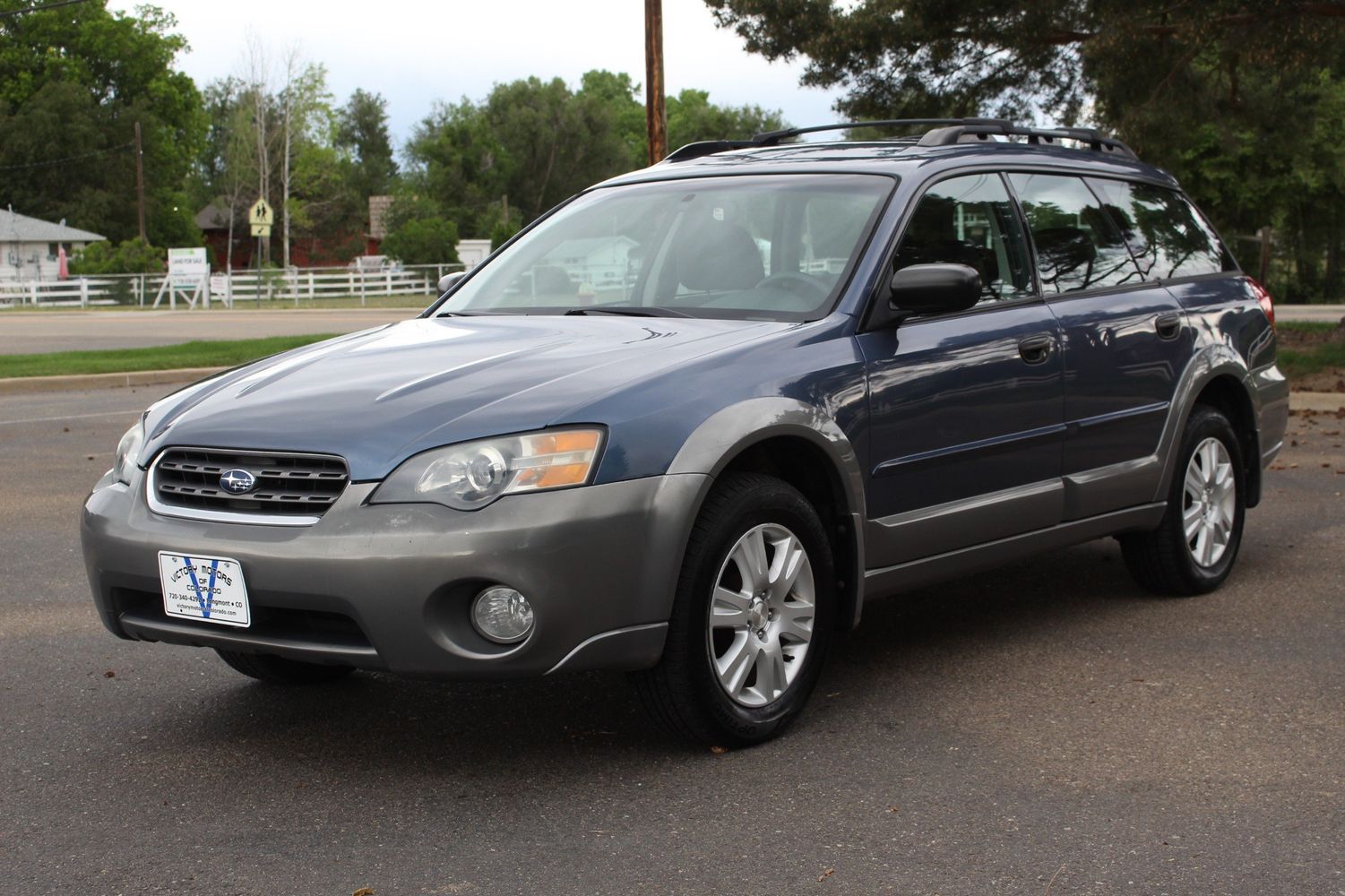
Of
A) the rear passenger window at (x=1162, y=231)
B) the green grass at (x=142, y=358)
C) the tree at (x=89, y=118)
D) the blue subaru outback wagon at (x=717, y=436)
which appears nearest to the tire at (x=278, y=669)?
the blue subaru outback wagon at (x=717, y=436)

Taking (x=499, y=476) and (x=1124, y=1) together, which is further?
(x=1124, y=1)

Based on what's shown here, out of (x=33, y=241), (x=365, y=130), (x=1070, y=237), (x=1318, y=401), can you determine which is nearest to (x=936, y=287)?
(x=1070, y=237)

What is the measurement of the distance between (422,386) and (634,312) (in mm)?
1003

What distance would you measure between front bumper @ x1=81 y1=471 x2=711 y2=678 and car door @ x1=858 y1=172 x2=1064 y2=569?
902mm

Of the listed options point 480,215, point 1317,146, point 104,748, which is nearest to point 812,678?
point 104,748

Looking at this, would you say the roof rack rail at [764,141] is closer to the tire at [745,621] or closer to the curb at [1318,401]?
the tire at [745,621]

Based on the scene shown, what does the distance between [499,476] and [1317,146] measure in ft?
149

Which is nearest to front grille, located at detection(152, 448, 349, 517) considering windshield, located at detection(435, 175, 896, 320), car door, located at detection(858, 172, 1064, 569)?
windshield, located at detection(435, 175, 896, 320)

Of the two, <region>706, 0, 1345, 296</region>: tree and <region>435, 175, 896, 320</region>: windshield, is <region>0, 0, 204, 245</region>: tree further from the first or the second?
<region>435, 175, 896, 320</region>: windshield

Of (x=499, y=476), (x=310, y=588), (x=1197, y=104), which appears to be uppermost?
(x=1197, y=104)

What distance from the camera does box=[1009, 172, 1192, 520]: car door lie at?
5.61 m

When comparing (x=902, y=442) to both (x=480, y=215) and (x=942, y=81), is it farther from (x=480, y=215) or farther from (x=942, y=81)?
(x=480, y=215)

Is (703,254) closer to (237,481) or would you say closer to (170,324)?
(237,481)

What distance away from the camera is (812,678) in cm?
463
